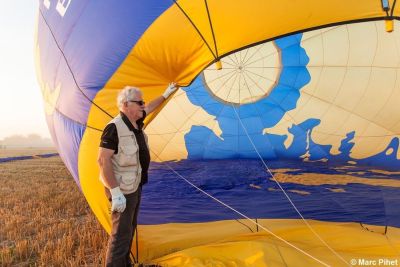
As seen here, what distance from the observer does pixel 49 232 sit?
390 centimetres

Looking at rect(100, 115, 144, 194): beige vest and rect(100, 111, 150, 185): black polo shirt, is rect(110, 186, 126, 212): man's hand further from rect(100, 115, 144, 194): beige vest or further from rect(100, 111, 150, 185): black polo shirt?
rect(100, 111, 150, 185): black polo shirt

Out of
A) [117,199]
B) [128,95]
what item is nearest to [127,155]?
[117,199]

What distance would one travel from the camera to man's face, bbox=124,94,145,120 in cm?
259

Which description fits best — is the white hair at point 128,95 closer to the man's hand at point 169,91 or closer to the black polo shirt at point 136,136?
the black polo shirt at point 136,136

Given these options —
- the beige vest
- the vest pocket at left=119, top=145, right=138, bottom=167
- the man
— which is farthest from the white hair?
the vest pocket at left=119, top=145, right=138, bottom=167

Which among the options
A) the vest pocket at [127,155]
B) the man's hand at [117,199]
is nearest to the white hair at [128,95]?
the vest pocket at [127,155]

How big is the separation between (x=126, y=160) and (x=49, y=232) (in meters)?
1.94

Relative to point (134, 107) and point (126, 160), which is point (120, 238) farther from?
point (134, 107)

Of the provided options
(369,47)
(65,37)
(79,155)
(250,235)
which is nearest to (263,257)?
(250,235)

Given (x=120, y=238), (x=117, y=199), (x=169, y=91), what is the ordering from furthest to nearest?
(x=169, y=91), (x=120, y=238), (x=117, y=199)

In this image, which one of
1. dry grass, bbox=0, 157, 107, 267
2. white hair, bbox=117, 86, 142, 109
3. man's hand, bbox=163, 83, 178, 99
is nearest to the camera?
white hair, bbox=117, 86, 142, 109

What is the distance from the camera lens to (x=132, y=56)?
9.86 ft

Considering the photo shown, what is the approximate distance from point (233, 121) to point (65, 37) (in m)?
4.21

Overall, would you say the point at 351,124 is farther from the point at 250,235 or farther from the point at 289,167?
the point at 250,235
